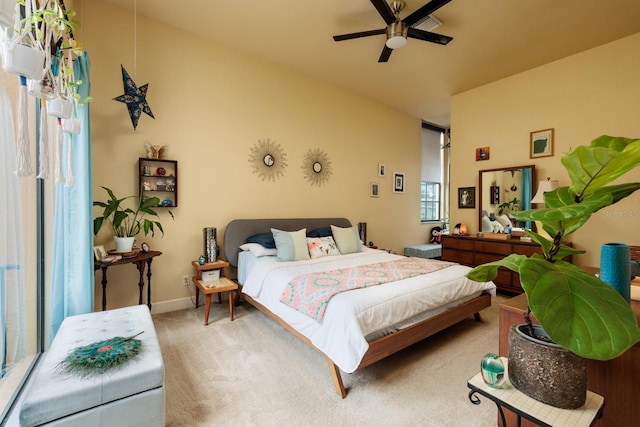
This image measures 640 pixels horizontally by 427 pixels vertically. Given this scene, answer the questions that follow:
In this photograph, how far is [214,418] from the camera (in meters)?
1.60

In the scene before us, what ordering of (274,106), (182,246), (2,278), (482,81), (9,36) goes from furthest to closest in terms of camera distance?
(482,81) → (274,106) → (182,246) → (2,278) → (9,36)

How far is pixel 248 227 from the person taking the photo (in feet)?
11.7

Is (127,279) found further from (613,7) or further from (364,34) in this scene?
(613,7)

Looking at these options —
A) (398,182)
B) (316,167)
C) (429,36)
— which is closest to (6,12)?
(429,36)

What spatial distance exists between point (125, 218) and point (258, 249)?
137cm

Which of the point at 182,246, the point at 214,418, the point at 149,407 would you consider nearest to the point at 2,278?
the point at 149,407

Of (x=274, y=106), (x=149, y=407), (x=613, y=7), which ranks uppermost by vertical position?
(x=613, y=7)

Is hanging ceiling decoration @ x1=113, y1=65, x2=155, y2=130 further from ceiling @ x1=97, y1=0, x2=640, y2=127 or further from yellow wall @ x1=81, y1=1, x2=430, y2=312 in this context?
ceiling @ x1=97, y1=0, x2=640, y2=127

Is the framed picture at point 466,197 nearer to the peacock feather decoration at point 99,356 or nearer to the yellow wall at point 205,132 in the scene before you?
the yellow wall at point 205,132

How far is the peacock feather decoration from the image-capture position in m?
1.32

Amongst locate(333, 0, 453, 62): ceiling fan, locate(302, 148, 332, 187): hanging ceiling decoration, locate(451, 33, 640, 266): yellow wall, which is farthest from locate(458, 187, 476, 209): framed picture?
locate(333, 0, 453, 62): ceiling fan

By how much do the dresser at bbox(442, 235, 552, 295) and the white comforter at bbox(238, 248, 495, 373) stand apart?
1189 mm

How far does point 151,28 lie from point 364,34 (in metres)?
2.34

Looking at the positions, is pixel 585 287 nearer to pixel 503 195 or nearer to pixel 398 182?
pixel 503 195
